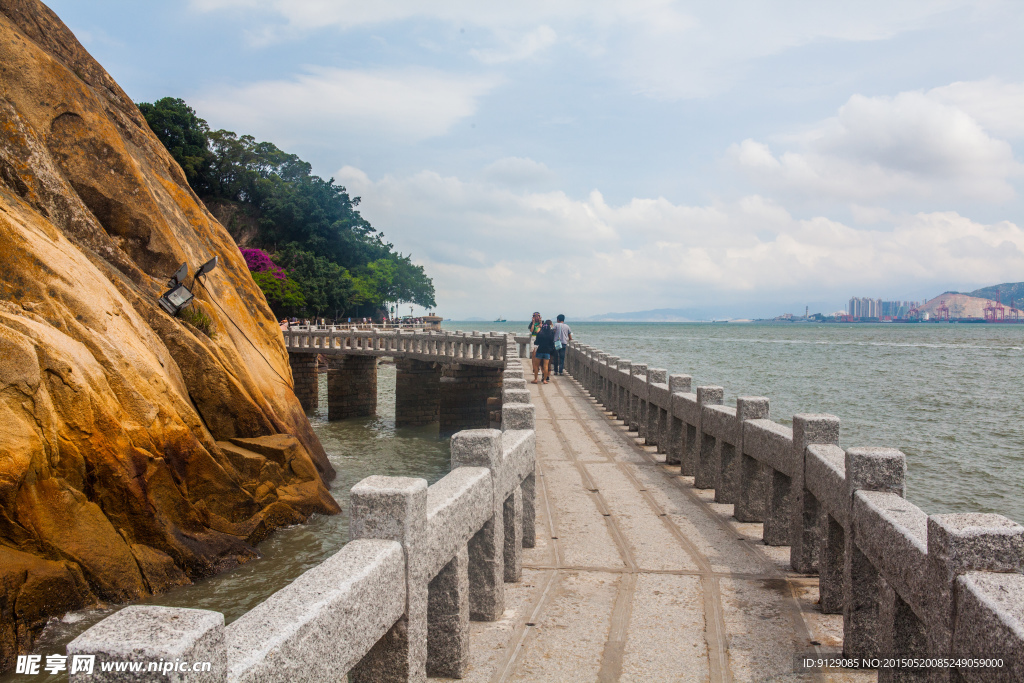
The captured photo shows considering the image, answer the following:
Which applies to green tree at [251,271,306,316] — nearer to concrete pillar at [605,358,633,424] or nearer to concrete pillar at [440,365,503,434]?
concrete pillar at [440,365,503,434]

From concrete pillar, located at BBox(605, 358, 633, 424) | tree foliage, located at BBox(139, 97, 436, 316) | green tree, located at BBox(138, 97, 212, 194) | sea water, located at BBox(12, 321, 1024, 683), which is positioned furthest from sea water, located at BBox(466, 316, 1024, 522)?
green tree, located at BBox(138, 97, 212, 194)

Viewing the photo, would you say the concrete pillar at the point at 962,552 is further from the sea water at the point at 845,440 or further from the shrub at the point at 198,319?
the shrub at the point at 198,319

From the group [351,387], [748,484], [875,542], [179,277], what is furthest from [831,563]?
[351,387]

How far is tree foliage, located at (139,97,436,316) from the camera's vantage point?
64.8 m

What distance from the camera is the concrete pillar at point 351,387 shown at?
37.2m

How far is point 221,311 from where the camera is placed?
17.1 meters

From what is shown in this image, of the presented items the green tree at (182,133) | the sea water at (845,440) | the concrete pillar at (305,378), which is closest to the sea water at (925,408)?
A: the sea water at (845,440)

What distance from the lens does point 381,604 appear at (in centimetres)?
289

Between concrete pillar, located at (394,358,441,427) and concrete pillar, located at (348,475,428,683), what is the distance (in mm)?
31265

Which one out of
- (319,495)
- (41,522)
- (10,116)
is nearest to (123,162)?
(10,116)

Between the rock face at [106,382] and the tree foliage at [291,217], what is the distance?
45.0m

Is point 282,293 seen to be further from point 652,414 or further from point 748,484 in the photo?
point 748,484

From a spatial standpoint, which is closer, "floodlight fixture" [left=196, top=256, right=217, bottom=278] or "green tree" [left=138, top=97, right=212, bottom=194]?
"floodlight fixture" [left=196, top=256, right=217, bottom=278]

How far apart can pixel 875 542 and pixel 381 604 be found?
2.65 m
